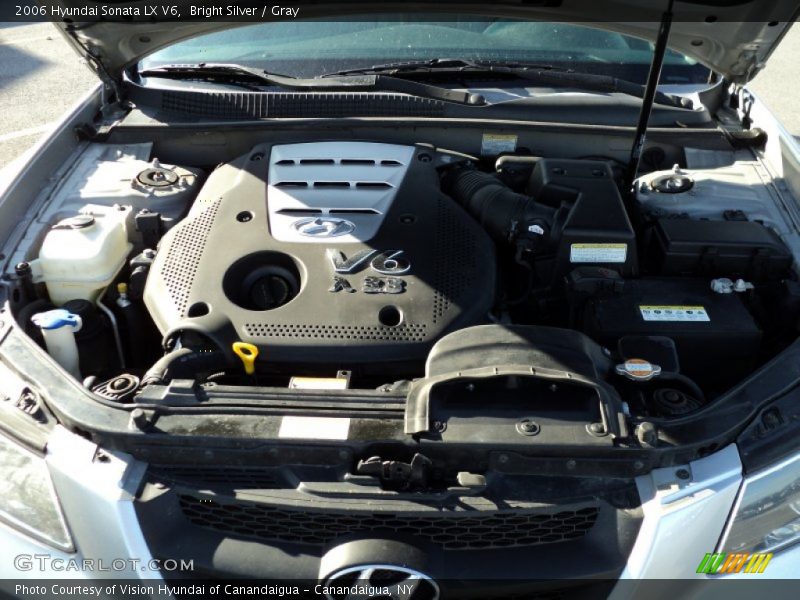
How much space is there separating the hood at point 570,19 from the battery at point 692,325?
0.89 metres

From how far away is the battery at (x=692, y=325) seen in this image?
181 centimetres

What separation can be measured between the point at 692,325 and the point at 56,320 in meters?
1.53

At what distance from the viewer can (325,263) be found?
1919 mm

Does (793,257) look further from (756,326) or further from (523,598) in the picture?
(523,598)

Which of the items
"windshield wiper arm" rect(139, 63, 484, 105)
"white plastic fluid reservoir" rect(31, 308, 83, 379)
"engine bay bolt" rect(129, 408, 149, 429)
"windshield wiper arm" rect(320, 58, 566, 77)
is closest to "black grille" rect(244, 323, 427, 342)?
"engine bay bolt" rect(129, 408, 149, 429)

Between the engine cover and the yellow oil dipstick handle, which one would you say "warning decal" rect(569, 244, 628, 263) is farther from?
the yellow oil dipstick handle

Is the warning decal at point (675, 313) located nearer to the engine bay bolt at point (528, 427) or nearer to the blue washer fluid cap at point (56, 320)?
the engine bay bolt at point (528, 427)

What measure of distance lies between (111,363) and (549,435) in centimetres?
119

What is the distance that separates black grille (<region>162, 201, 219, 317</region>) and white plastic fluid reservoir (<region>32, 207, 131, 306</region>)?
0.54 ft

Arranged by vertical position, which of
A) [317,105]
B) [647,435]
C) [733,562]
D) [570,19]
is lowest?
[733,562]

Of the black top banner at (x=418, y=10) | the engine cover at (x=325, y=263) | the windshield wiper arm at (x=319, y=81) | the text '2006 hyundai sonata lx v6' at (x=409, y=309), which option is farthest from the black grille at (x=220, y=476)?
the windshield wiper arm at (x=319, y=81)

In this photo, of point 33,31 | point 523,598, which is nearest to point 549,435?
point 523,598

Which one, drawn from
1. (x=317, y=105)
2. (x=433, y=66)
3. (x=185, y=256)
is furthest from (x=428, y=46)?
(x=185, y=256)

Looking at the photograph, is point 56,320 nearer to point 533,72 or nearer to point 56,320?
point 56,320
